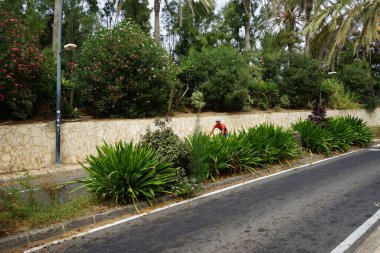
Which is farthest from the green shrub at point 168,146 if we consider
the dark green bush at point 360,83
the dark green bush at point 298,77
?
the dark green bush at point 360,83

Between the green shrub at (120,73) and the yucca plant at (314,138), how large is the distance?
6594 mm

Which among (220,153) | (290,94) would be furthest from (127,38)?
(290,94)

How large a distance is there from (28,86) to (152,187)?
797 centimetres

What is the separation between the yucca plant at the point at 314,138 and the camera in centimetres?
1358

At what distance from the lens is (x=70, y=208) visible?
580cm

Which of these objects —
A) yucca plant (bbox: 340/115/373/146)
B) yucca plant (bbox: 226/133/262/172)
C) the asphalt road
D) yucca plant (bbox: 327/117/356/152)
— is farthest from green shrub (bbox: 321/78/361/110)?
the asphalt road

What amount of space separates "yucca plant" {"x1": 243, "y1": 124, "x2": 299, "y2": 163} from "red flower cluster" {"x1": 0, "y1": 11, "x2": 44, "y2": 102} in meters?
8.08

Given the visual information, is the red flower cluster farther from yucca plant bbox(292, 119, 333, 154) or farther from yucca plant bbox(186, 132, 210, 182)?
yucca plant bbox(292, 119, 333, 154)

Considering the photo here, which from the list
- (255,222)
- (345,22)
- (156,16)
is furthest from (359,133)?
(255,222)

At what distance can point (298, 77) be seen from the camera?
78.0 ft

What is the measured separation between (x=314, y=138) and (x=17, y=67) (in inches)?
463

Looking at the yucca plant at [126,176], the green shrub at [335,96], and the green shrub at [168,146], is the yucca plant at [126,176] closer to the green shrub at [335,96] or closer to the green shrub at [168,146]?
the green shrub at [168,146]

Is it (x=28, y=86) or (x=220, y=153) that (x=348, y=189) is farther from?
(x=28, y=86)

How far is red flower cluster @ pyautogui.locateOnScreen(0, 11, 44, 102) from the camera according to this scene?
11102 mm
